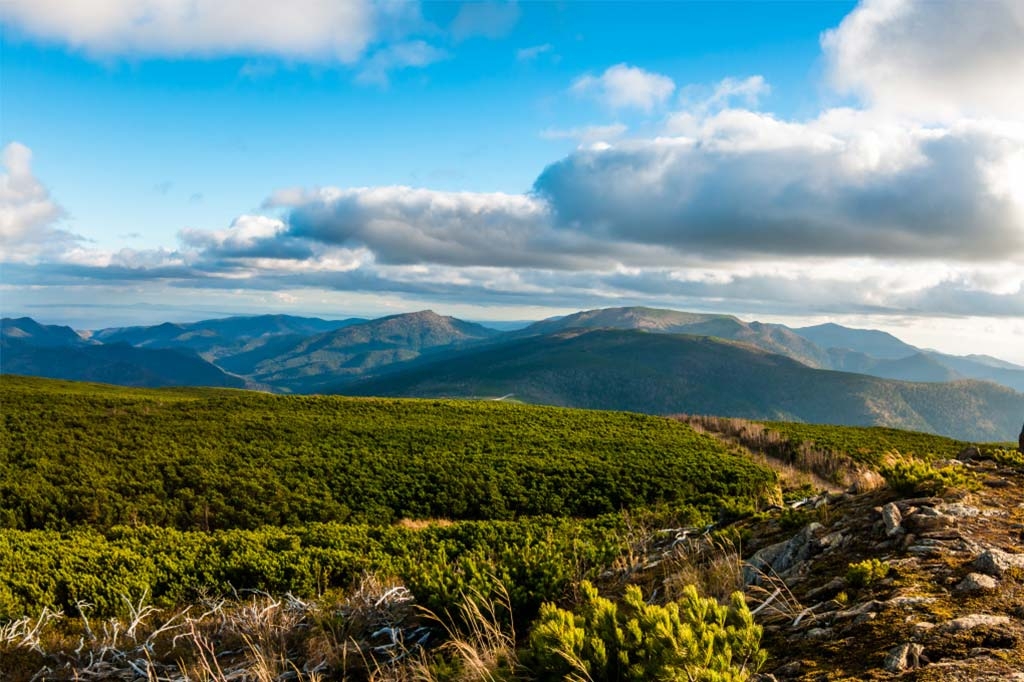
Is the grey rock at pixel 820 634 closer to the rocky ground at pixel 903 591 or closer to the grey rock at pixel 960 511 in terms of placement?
the rocky ground at pixel 903 591

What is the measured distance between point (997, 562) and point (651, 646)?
3.98 metres

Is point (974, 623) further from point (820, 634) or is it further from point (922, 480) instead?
point (922, 480)

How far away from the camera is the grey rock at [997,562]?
210 inches

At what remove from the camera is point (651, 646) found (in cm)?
408

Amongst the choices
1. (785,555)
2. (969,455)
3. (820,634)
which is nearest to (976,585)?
(820,634)

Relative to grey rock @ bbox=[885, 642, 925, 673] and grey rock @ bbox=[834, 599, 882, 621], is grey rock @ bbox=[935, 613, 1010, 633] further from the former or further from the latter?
grey rock @ bbox=[834, 599, 882, 621]

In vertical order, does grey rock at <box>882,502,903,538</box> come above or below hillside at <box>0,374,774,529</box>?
above

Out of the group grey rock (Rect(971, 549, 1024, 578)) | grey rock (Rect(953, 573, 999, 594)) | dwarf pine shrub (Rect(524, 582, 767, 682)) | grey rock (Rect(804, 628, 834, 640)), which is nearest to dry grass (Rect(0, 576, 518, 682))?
dwarf pine shrub (Rect(524, 582, 767, 682))

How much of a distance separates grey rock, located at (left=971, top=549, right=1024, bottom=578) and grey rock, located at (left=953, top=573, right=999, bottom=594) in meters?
0.22

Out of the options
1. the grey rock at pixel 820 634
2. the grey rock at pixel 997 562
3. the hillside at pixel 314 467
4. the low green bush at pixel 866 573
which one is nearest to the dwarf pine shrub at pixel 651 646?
the grey rock at pixel 820 634

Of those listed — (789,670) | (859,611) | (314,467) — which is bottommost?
(314,467)

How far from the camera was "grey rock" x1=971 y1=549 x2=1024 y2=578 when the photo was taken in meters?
5.33

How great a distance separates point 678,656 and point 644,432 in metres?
44.1

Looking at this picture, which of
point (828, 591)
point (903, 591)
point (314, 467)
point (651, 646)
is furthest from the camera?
point (314, 467)
